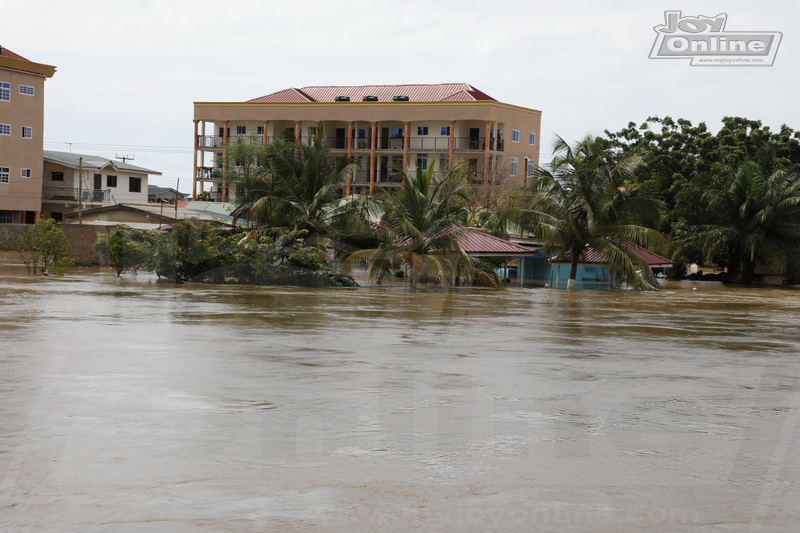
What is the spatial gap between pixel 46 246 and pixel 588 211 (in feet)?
62.9

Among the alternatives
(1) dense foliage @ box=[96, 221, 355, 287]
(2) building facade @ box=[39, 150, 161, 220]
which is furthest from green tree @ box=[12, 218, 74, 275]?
(2) building facade @ box=[39, 150, 161, 220]

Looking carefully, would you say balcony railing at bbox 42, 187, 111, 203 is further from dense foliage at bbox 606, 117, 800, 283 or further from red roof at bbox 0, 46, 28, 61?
dense foliage at bbox 606, 117, 800, 283

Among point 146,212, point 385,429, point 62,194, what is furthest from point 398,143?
point 385,429

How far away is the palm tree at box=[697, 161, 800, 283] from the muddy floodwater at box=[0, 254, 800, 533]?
1255 inches

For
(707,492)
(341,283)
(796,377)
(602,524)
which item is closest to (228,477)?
(602,524)

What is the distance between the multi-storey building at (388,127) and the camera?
62.8m

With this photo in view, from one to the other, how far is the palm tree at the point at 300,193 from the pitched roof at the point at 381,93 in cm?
3210

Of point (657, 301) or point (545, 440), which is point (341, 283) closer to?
point (657, 301)

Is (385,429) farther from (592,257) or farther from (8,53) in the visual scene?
(8,53)

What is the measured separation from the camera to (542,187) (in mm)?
36562

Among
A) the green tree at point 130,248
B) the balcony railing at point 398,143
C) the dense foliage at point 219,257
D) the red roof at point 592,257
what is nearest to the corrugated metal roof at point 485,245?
the red roof at point 592,257

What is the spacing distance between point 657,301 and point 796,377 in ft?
58.5

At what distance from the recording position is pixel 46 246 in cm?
3127

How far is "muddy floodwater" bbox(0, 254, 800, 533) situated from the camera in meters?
5.62
